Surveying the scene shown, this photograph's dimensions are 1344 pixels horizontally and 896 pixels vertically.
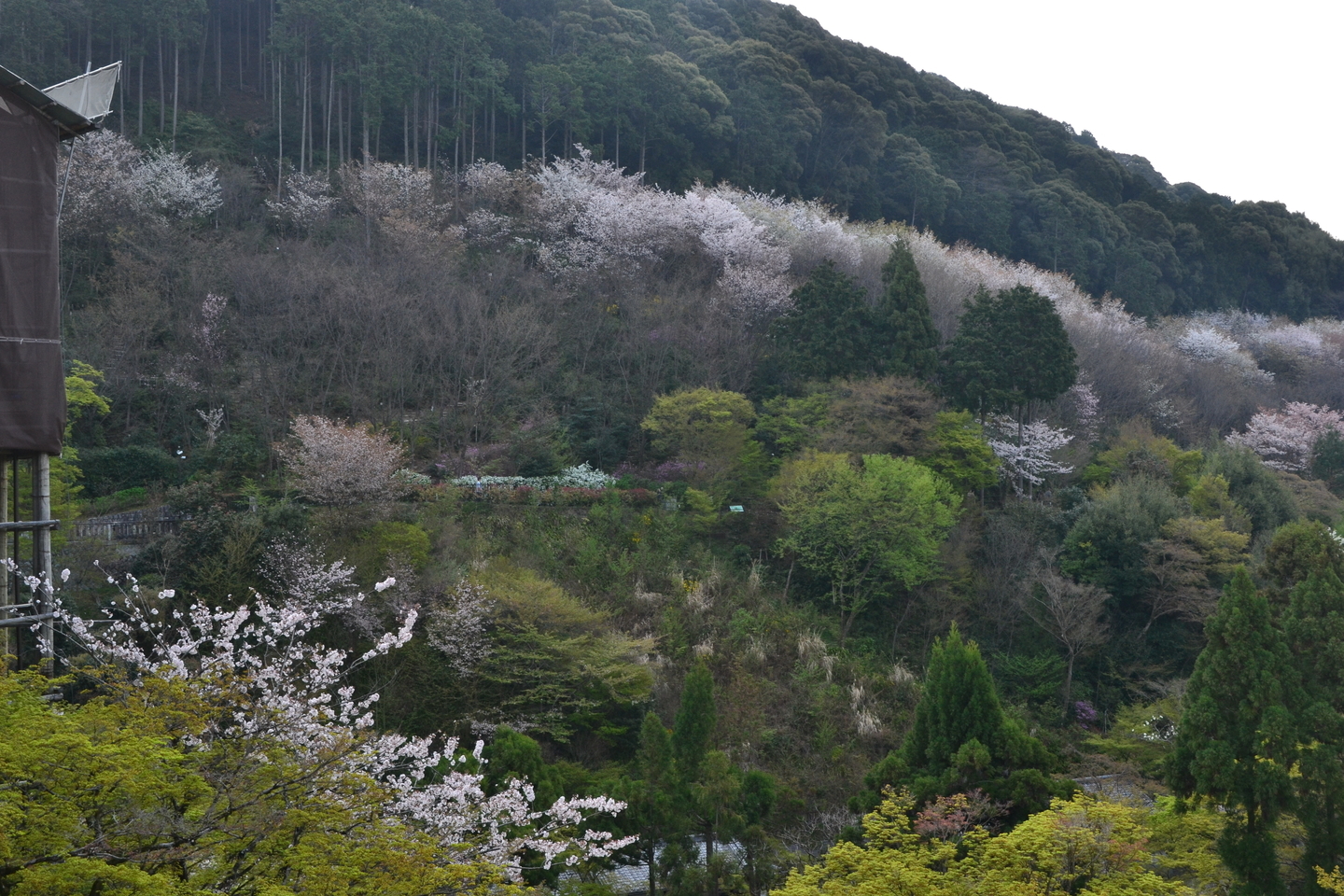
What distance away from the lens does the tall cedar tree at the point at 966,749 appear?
1253cm

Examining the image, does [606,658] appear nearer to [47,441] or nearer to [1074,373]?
[47,441]

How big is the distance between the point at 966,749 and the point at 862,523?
348 inches

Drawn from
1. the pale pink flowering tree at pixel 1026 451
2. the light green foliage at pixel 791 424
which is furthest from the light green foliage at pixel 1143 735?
the light green foliage at pixel 791 424

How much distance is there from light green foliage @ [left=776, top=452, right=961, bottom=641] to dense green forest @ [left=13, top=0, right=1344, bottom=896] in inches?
5.0

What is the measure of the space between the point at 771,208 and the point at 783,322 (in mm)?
11072

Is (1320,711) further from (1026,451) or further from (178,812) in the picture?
(1026,451)

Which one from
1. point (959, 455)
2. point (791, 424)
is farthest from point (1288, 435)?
point (791, 424)

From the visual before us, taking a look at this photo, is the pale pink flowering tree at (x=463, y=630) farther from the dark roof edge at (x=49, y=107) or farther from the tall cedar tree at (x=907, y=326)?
the tall cedar tree at (x=907, y=326)

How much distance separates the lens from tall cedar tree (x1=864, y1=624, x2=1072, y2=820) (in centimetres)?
1253

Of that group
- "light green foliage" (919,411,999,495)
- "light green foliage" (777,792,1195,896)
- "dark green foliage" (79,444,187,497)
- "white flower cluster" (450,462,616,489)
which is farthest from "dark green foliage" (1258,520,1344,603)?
"dark green foliage" (79,444,187,497)

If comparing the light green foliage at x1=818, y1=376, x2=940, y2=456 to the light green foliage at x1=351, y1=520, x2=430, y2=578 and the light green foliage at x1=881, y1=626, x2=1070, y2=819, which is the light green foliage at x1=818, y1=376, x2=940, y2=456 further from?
the light green foliage at x1=351, y1=520, x2=430, y2=578

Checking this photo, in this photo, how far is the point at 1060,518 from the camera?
79.3 feet

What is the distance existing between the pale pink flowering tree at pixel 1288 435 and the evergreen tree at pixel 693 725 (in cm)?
2387

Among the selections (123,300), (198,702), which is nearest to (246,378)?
(123,300)
